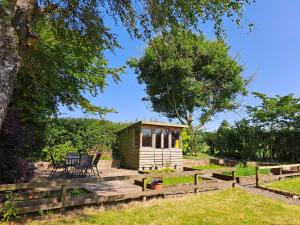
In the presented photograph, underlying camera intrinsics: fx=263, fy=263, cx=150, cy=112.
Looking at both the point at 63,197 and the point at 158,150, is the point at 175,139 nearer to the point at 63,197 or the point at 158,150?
the point at 158,150

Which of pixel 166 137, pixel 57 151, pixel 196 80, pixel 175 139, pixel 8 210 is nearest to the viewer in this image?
pixel 8 210

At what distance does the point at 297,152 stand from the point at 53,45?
18459mm

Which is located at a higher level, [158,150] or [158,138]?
[158,138]

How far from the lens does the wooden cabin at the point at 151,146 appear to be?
53.6ft

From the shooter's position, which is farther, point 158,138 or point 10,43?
point 158,138

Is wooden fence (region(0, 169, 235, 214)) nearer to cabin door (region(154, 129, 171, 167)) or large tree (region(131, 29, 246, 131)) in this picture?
cabin door (region(154, 129, 171, 167))

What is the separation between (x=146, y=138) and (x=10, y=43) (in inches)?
533

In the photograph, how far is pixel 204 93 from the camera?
82.6 feet

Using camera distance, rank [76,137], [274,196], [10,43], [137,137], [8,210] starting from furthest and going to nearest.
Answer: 1. [137,137]
2. [76,137]
3. [274,196]
4. [8,210]
5. [10,43]

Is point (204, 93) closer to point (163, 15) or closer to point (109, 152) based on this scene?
point (109, 152)

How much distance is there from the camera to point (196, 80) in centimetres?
2494

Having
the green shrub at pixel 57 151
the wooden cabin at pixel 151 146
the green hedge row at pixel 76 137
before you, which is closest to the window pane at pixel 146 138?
the wooden cabin at pixel 151 146

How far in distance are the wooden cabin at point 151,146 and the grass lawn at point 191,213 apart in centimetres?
841

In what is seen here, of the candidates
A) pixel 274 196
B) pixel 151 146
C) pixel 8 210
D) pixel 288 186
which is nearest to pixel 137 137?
pixel 151 146
